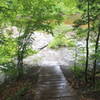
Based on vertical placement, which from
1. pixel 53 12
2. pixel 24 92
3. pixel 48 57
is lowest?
pixel 48 57

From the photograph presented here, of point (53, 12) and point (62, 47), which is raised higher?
point (53, 12)

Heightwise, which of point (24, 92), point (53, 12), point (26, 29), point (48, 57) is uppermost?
point (53, 12)

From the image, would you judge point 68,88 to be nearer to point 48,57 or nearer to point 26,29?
point 26,29

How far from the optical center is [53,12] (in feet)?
21.2

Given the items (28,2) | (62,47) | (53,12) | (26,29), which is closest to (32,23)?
(26,29)

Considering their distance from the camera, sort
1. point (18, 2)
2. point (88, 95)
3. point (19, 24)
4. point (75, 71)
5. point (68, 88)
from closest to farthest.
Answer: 1. point (18, 2)
2. point (88, 95)
3. point (68, 88)
4. point (19, 24)
5. point (75, 71)

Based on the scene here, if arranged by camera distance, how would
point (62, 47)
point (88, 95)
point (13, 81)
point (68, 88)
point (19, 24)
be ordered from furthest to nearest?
point (62, 47) → point (13, 81) → point (19, 24) → point (68, 88) → point (88, 95)

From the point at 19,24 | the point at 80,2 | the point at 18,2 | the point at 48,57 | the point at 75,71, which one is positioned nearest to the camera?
the point at 18,2

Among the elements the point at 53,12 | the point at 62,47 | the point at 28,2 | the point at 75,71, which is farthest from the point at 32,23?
the point at 62,47

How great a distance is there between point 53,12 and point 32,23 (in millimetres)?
1051

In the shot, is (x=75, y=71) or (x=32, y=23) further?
(x=75, y=71)

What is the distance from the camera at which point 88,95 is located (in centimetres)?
511

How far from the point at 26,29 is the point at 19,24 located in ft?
1.23

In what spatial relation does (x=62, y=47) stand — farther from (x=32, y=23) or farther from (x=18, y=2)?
(x=18, y=2)
